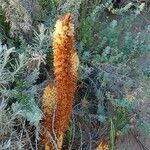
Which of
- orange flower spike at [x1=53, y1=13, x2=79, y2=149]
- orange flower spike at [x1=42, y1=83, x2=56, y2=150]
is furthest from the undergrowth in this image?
orange flower spike at [x1=53, y1=13, x2=79, y2=149]

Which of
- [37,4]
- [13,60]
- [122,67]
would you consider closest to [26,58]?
[13,60]

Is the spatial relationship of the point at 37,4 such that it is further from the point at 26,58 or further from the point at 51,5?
the point at 26,58

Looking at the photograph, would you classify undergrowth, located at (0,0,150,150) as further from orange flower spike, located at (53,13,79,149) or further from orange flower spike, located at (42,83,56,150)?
orange flower spike, located at (53,13,79,149)

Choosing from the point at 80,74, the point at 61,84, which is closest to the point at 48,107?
the point at 61,84

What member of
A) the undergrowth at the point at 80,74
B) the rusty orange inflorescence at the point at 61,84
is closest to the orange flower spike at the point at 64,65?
the rusty orange inflorescence at the point at 61,84

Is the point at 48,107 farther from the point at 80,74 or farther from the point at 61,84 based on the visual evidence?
the point at 80,74

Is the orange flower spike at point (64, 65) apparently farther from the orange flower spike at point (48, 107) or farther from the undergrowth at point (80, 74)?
the undergrowth at point (80, 74)

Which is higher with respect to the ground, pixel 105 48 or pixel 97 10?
pixel 97 10
